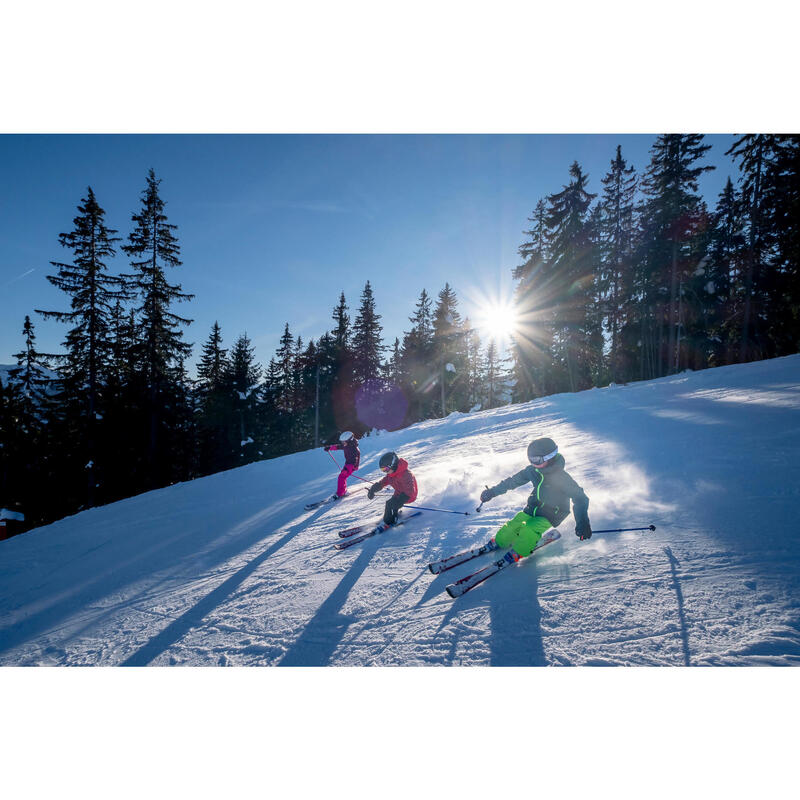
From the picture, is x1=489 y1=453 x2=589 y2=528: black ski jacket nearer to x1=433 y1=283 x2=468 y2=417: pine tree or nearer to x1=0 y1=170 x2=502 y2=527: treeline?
x1=0 y1=170 x2=502 y2=527: treeline

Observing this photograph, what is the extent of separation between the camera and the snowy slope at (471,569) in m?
2.98

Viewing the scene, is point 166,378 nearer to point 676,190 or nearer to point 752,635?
point 752,635

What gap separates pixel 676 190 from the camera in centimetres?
2391

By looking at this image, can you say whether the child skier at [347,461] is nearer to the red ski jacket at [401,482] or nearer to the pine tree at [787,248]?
the red ski jacket at [401,482]

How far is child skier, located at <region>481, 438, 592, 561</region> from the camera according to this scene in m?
4.11

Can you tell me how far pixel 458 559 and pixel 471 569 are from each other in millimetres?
227

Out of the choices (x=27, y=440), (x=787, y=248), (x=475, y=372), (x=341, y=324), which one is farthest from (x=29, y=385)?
(x=787, y=248)

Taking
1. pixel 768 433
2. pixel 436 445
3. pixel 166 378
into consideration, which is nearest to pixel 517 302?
pixel 436 445

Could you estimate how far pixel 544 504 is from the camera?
4344mm

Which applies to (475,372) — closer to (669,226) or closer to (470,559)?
(669,226)

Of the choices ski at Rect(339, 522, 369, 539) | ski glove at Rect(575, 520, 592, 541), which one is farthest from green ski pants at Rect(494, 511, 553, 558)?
ski at Rect(339, 522, 369, 539)

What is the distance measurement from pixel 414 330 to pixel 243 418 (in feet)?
66.8

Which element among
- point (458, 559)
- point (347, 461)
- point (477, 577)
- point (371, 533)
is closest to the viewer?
point (477, 577)

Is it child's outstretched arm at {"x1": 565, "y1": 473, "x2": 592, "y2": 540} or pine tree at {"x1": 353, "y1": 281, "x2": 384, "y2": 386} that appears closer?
child's outstretched arm at {"x1": 565, "y1": 473, "x2": 592, "y2": 540}
